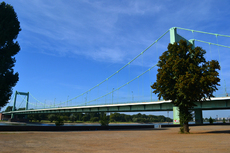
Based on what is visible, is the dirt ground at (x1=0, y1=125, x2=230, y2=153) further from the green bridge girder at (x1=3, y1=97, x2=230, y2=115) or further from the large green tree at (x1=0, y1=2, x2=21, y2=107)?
the large green tree at (x1=0, y1=2, x2=21, y2=107)

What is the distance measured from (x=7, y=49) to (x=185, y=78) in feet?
99.3

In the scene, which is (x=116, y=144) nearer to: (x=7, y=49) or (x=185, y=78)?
(x=185, y=78)

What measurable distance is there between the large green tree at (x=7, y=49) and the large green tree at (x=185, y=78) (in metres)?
25.0

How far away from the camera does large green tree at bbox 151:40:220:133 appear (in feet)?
67.3

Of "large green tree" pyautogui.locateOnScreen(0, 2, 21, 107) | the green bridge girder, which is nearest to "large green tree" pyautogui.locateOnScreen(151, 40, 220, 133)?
the green bridge girder

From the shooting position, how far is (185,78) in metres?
20.6

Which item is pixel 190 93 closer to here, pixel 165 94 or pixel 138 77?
pixel 165 94

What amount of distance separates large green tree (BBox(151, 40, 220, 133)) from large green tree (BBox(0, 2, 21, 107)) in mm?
25006

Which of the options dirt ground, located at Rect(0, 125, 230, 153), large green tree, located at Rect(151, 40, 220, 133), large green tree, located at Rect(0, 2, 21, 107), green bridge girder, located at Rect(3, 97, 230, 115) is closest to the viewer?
dirt ground, located at Rect(0, 125, 230, 153)

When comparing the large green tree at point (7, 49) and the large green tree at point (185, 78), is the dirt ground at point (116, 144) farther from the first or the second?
Answer: the large green tree at point (7, 49)

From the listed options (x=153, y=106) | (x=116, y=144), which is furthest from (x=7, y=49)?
(x=153, y=106)

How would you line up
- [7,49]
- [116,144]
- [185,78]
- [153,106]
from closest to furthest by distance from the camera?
[116,144] < [185,78] < [7,49] < [153,106]

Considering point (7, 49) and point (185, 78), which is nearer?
point (185, 78)

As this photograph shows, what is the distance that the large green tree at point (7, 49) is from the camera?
30.6 metres
